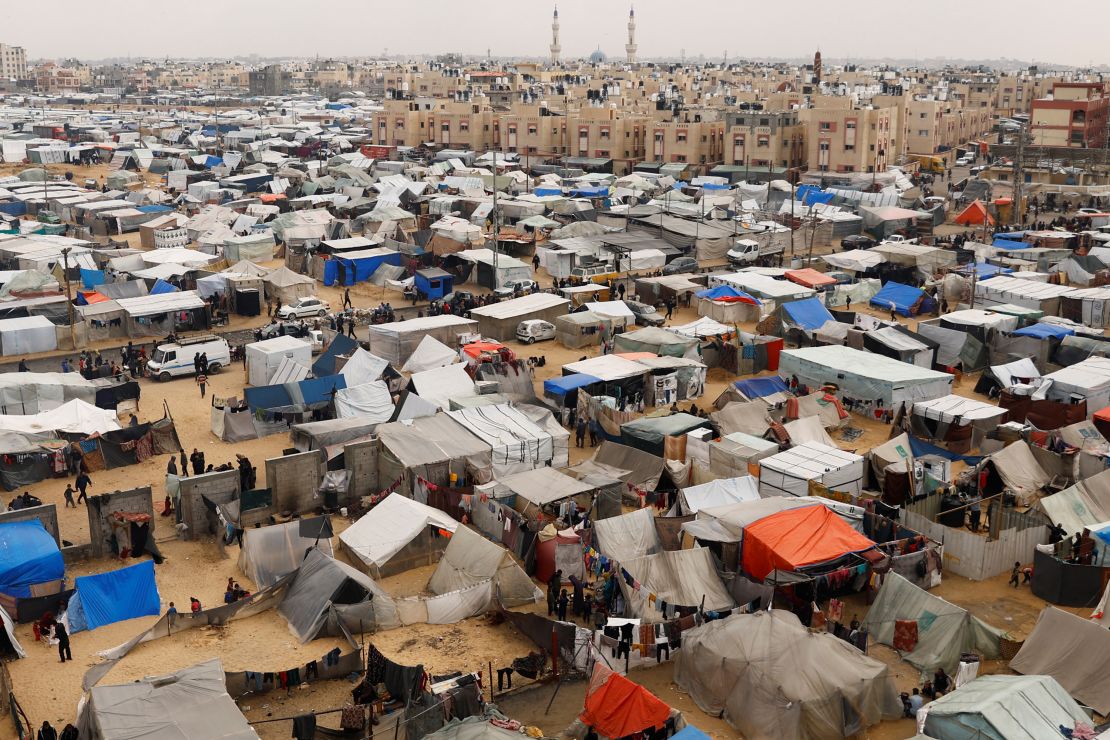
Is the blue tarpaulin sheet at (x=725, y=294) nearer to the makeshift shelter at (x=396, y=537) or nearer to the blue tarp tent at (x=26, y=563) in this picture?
the makeshift shelter at (x=396, y=537)

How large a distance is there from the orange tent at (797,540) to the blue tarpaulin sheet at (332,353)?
37.1 feet

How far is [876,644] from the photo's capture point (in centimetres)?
1352

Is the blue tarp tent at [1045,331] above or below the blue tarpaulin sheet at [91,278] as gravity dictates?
below

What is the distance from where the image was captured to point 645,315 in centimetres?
2906

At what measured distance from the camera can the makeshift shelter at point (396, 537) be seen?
50.1 feet

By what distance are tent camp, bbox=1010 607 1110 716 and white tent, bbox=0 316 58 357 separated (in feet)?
74.0

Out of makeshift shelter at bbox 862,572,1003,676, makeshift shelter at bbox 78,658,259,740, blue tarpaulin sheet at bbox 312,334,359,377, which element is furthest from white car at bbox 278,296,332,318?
makeshift shelter at bbox 862,572,1003,676

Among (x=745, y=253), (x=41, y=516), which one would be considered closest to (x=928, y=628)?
(x=41, y=516)

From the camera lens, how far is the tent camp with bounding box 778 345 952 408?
2191 cm

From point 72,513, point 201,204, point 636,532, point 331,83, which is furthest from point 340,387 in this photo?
point 331,83

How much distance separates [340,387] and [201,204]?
31007 millimetres

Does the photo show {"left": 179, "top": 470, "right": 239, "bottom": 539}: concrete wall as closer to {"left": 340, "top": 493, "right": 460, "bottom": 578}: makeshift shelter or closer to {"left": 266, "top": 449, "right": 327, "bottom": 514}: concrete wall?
{"left": 266, "top": 449, "right": 327, "bottom": 514}: concrete wall

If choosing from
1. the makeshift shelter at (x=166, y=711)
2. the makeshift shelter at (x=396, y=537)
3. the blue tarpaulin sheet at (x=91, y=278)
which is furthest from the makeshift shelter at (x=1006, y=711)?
the blue tarpaulin sheet at (x=91, y=278)

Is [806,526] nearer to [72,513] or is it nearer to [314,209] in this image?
[72,513]
